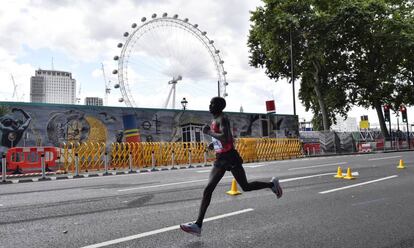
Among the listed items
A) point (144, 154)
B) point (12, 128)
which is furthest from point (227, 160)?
point (12, 128)

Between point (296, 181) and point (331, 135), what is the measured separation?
77.8 feet

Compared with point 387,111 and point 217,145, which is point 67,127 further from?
point 387,111

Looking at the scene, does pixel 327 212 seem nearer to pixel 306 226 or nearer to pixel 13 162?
pixel 306 226

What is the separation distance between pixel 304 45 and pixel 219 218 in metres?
31.4

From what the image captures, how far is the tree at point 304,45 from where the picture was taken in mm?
33062

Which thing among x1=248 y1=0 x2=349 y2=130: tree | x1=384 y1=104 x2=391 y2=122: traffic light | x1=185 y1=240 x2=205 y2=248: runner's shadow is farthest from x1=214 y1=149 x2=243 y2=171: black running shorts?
x1=384 y1=104 x2=391 y2=122: traffic light

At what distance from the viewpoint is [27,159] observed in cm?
1777

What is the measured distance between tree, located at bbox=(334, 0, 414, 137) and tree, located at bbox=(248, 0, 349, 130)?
53.3 inches

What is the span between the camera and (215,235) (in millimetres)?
4645

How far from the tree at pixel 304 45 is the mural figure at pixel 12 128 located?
872 inches

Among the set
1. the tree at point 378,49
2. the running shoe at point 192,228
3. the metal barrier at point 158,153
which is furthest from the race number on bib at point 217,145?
the tree at point 378,49

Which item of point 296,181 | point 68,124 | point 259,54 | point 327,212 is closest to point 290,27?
point 259,54

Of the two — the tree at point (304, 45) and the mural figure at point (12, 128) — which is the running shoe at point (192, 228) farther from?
the tree at point (304, 45)

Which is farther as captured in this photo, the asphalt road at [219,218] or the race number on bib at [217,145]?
the race number on bib at [217,145]
